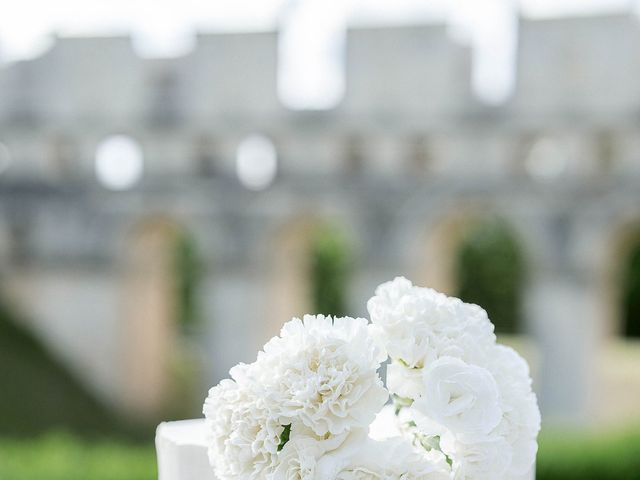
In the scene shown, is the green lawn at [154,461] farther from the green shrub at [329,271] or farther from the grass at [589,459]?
the green shrub at [329,271]

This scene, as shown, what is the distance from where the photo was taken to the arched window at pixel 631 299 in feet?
51.1

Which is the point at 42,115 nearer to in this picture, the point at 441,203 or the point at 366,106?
the point at 366,106

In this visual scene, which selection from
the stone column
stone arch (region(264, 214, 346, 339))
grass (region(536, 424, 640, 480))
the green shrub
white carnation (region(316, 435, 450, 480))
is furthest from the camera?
the green shrub

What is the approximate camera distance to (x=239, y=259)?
11.6 m

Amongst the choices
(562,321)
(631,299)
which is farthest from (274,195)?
(631,299)

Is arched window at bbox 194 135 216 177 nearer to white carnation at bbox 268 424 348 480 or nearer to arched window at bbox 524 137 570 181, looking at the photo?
arched window at bbox 524 137 570 181

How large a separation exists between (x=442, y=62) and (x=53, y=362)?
22.8 feet

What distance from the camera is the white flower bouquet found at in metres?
1.31

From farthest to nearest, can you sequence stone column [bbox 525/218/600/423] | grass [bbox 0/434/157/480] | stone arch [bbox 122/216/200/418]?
stone arch [bbox 122/216/200/418] → stone column [bbox 525/218/600/423] → grass [bbox 0/434/157/480]

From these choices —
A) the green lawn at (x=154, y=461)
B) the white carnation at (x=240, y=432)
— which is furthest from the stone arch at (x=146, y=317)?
the white carnation at (x=240, y=432)

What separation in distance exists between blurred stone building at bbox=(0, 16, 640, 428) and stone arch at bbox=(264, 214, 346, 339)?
→ 0.09 ft

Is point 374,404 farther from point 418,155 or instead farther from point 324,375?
point 418,155

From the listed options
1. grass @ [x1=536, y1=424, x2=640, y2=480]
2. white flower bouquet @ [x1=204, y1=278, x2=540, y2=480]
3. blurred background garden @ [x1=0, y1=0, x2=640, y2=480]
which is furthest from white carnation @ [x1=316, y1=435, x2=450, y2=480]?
blurred background garden @ [x1=0, y1=0, x2=640, y2=480]

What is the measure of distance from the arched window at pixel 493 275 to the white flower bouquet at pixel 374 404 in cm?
1538
